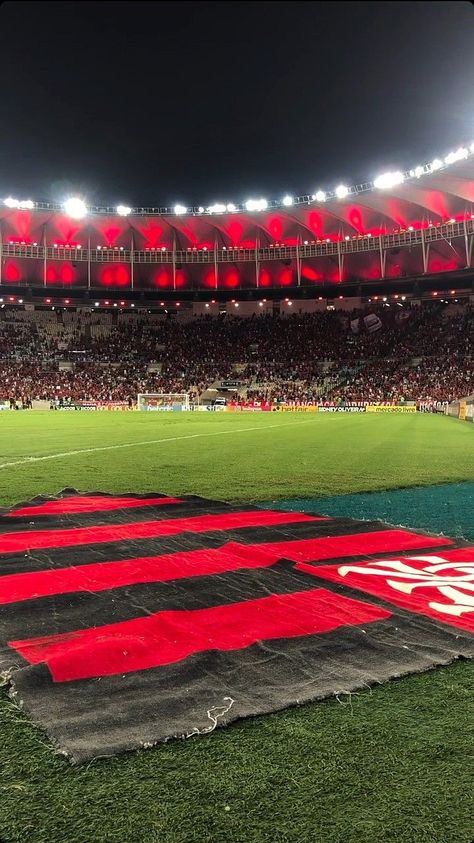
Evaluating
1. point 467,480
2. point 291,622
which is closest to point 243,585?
point 291,622

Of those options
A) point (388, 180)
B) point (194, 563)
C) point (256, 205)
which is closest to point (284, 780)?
point (194, 563)

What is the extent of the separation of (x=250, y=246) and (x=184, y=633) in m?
61.4

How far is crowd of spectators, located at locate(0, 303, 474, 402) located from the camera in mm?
50938

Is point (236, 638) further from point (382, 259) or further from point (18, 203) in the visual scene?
point (382, 259)

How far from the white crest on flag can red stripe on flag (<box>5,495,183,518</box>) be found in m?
3.09

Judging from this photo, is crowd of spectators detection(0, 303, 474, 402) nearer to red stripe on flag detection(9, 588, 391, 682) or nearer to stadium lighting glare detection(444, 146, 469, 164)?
stadium lighting glare detection(444, 146, 469, 164)

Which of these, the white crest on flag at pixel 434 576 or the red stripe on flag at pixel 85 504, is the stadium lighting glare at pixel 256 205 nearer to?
the red stripe on flag at pixel 85 504

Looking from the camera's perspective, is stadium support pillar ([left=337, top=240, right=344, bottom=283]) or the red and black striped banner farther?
stadium support pillar ([left=337, top=240, right=344, bottom=283])

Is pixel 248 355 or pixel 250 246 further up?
pixel 250 246

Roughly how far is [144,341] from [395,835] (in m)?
64.4

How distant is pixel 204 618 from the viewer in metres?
3.36

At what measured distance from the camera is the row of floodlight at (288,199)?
41228 mm

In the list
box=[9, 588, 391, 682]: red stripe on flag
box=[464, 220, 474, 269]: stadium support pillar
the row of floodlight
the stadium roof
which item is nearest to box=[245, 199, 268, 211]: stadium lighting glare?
the row of floodlight

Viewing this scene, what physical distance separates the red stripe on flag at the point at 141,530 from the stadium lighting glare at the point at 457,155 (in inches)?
1591
